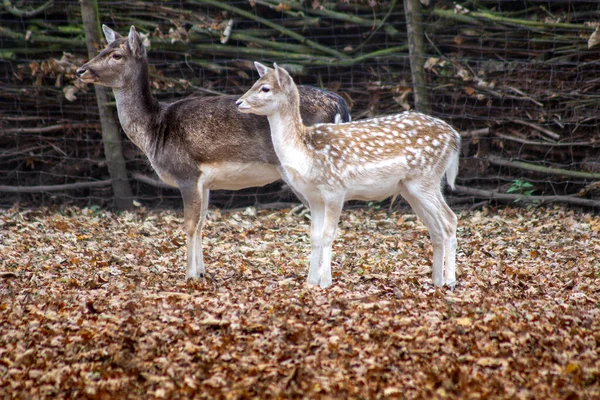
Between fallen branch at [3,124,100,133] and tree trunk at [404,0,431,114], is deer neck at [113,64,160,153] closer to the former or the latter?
fallen branch at [3,124,100,133]

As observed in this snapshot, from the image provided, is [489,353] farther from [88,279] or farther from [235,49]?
[235,49]

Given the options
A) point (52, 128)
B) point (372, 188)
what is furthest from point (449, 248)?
point (52, 128)

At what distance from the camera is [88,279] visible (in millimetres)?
5840

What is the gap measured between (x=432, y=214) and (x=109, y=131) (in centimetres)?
512

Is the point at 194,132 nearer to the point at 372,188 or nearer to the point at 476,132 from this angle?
the point at 372,188

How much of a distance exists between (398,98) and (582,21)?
7.10ft

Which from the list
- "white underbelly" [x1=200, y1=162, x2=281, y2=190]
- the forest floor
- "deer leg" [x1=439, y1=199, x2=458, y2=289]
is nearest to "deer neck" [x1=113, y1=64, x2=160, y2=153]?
"white underbelly" [x1=200, y1=162, x2=281, y2=190]

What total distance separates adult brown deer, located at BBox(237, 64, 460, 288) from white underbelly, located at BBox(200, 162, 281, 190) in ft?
2.21

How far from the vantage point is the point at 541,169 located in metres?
8.76

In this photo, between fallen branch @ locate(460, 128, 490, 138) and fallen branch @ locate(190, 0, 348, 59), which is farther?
fallen branch @ locate(190, 0, 348, 59)

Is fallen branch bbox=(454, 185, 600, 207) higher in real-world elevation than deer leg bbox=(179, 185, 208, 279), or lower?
lower

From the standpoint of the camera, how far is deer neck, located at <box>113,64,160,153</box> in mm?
6379

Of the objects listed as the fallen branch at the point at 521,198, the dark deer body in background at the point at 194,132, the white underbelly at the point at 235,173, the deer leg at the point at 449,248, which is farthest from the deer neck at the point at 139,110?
the fallen branch at the point at 521,198

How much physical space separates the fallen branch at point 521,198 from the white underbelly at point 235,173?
10.8 feet
